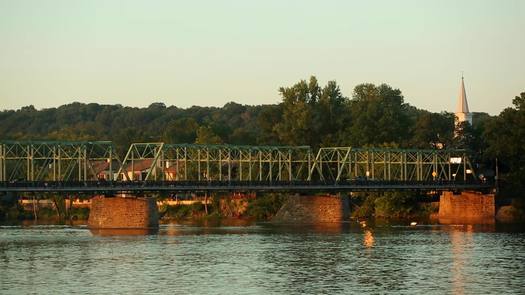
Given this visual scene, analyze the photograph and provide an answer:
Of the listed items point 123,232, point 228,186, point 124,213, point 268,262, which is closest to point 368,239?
point 268,262

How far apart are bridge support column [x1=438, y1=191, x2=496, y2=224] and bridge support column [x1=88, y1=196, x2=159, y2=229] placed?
157 ft

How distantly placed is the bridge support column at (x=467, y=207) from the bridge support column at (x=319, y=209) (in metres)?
14.8

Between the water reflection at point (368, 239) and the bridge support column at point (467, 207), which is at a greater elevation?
the bridge support column at point (467, 207)

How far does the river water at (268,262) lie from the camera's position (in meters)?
87.5

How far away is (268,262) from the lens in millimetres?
107438

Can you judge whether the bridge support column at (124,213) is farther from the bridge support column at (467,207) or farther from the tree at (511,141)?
the tree at (511,141)

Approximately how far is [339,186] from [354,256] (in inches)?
2557

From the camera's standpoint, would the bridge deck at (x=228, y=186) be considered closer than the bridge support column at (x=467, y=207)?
Yes

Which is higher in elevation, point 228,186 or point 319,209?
point 228,186

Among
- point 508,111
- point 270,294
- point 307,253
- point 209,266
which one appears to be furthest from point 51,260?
point 508,111

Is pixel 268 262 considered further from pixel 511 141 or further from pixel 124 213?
pixel 511 141

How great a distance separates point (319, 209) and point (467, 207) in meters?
23.4

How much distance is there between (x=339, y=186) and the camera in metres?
177

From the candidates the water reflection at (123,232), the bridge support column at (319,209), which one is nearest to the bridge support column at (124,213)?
the water reflection at (123,232)
